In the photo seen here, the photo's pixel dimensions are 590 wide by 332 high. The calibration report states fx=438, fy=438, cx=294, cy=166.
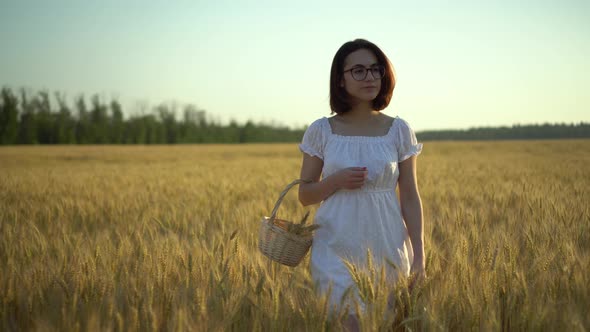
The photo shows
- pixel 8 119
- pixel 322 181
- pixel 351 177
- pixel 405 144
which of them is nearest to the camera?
pixel 351 177

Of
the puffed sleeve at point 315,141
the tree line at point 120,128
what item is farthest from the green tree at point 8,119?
the puffed sleeve at point 315,141

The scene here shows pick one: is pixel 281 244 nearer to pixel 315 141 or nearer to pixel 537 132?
pixel 315 141

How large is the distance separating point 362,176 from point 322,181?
0.20m

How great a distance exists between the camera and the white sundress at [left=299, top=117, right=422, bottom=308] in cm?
181

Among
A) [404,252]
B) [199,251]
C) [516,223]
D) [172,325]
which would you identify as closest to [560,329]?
[404,252]

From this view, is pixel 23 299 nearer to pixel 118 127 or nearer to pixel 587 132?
pixel 118 127

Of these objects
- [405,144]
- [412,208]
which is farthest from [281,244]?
[405,144]

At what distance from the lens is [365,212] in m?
1.83

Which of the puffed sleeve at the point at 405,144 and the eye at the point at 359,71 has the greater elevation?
the eye at the point at 359,71

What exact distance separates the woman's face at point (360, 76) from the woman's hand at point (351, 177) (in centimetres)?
35

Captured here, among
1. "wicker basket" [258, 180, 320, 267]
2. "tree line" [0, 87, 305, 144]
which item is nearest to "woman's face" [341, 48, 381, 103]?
"wicker basket" [258, 180, 320, 267]

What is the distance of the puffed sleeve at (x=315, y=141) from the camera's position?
1993mm

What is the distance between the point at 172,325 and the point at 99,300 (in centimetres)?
49

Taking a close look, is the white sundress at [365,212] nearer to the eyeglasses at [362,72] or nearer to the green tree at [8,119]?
the eyeglasses at [362,72]
